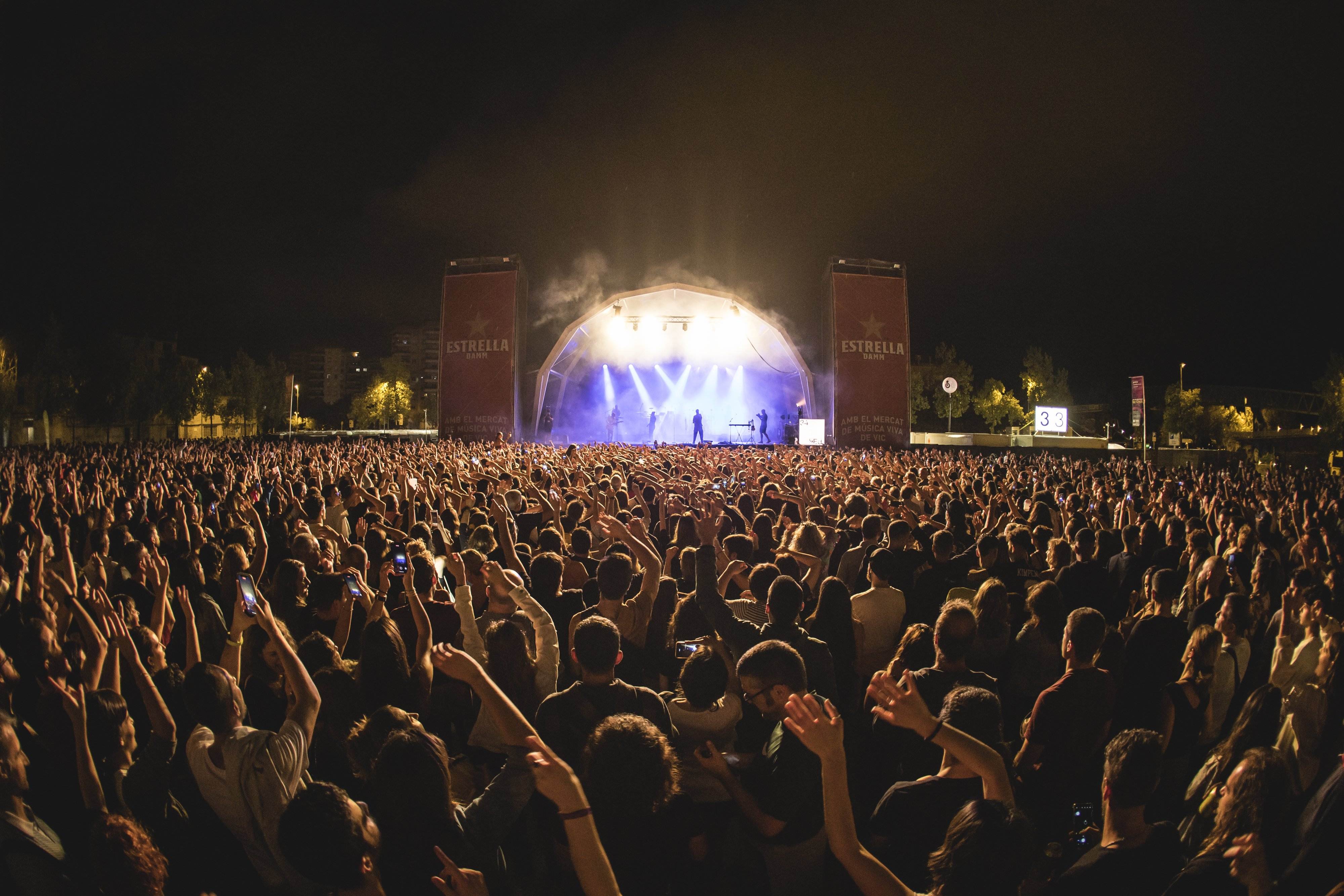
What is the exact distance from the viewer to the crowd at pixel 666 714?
80.8 inches

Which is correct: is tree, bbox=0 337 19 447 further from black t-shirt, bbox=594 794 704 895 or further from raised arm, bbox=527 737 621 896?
raised arm, bbox=527 737 621 896

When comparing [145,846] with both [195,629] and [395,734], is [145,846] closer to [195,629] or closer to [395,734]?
[395,734]

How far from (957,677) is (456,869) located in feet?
7.24

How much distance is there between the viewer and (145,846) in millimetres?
1860

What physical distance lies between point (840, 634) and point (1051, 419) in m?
24.0

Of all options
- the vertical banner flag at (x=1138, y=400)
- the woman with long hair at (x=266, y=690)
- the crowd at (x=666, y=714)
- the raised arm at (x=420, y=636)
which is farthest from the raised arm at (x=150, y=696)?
the vertical banner flag at (x=1138, y=400)

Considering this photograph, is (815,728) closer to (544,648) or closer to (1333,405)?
(544,648)

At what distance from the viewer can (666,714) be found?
115 inches

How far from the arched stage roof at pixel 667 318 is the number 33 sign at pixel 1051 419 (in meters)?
9.93

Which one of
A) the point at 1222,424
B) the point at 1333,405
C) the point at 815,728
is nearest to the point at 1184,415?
the point at 1222,424

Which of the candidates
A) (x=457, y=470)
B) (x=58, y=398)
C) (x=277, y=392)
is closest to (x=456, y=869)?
(x=457, y=470)

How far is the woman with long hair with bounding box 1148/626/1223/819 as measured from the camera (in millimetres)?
3496

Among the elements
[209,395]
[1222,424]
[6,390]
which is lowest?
[1222,424]

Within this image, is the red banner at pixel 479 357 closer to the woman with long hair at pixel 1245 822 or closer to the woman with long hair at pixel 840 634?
the woman with long hair at pixel 840 634
